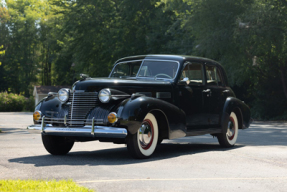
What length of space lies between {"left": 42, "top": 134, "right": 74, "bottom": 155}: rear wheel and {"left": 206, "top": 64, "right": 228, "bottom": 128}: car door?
10.6 ft

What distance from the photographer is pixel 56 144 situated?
912 cm

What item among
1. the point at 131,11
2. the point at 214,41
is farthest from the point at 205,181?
the point at 131,11

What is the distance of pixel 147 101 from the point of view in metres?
8.38

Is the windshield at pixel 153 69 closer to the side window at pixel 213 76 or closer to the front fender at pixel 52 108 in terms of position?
the side window at pixel 213 76

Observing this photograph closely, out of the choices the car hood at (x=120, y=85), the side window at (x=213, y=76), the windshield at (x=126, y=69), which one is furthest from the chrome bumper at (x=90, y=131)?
the side window at (x=213, y=76)

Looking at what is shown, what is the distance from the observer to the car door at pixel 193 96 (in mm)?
9625

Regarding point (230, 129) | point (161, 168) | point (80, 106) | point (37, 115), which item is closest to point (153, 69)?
point (80, 106)

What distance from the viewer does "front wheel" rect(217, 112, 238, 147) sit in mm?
10826

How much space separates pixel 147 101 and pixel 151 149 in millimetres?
917

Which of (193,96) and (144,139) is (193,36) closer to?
(193,96)

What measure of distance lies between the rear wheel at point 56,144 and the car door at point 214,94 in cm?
323

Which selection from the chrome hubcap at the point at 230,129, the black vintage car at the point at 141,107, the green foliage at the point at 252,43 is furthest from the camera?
the green foliage at the point at 252,43

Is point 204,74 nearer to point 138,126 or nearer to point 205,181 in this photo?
point 138,126

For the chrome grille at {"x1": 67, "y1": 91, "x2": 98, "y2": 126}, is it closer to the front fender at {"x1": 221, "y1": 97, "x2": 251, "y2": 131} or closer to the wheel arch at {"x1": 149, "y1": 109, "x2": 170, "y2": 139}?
the wheel arch at {"x1": 149, "y1": 109, "x2": 170, "y2": 139}
